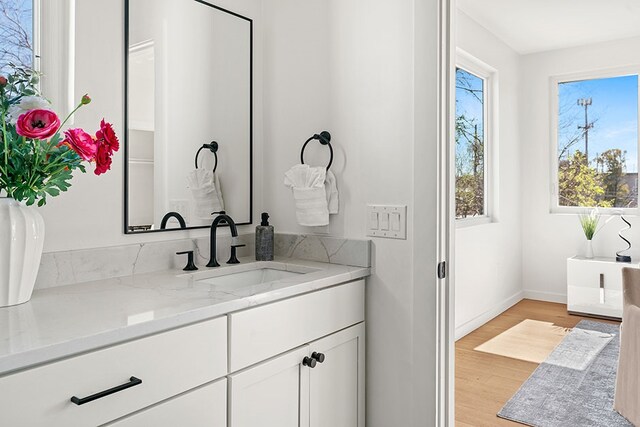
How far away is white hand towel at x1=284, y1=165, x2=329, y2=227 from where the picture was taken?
1.87 m

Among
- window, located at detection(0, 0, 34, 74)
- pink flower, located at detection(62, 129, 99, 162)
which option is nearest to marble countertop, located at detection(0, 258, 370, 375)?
pink flower, located at detection(62, 129, 99, 162)

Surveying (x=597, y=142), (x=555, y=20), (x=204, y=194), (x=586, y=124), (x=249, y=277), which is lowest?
(x=249, y=277)

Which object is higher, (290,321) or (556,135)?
(556,135)

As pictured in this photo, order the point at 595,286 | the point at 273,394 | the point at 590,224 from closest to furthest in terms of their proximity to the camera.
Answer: the point at 273,394, the point at 595,286, the point at 590,224

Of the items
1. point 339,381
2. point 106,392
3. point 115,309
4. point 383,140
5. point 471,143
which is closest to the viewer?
point 106,392

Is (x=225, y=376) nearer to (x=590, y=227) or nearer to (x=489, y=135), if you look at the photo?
(x=489, y=135)

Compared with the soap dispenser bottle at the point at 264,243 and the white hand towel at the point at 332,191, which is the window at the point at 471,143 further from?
the soap dispenser bottle at the point at 264,243

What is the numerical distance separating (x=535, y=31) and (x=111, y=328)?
440cm

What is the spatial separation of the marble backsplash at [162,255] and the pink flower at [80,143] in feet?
1.23

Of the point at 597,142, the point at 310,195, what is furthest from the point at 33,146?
the point at 597,142

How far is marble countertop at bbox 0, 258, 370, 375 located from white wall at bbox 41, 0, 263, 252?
0.49 feet

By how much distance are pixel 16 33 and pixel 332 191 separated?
113 centimetres

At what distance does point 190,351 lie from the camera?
3.89ft

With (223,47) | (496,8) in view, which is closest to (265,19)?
(223,47)
